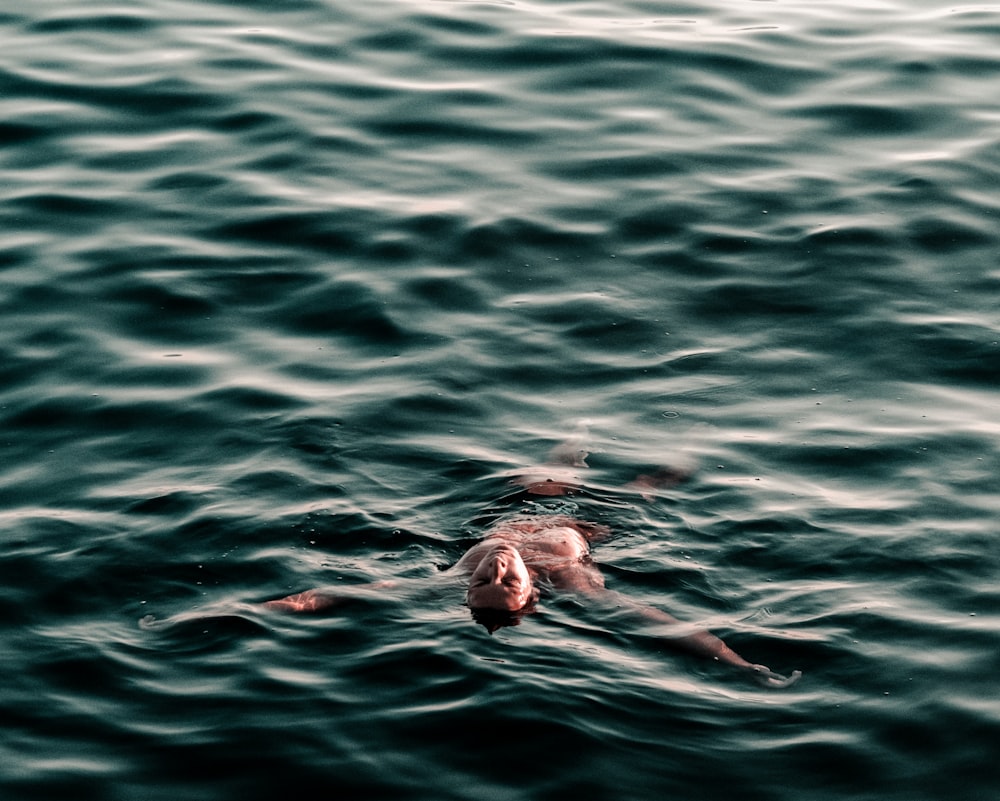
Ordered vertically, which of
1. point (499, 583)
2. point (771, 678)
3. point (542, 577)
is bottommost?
point (771, 678)

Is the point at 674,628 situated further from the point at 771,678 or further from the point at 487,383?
the point at 487,383

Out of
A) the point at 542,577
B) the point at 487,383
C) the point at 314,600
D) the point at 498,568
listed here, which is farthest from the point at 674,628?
the point at 487,383

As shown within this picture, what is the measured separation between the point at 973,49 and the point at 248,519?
41.1ft

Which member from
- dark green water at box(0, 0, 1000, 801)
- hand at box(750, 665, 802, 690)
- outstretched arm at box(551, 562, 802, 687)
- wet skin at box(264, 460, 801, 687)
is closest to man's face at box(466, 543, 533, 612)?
wet skin at box(264, 460, 801, 687)

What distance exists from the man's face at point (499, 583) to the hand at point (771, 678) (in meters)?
1.39

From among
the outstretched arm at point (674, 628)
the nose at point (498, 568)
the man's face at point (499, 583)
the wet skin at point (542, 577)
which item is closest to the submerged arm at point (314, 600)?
the wet skin at point (542, 577)

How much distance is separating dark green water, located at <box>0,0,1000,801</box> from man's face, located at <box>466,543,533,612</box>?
0.53 ft

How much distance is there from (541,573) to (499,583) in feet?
2.09

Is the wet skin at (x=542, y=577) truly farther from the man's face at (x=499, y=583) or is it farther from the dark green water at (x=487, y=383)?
the dark green water at (x=487, y=383)

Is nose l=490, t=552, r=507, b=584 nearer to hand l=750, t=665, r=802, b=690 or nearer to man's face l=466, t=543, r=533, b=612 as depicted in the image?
man's face l=466, t=543, r=533, b=612

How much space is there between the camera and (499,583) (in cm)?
883

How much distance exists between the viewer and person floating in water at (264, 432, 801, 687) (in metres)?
8.75

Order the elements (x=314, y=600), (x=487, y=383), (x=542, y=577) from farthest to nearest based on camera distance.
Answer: (x=487, y=383) < (x=542, y=577) < (x=314, y=600)

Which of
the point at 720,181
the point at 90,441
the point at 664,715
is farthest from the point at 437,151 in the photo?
the point at 664,715
